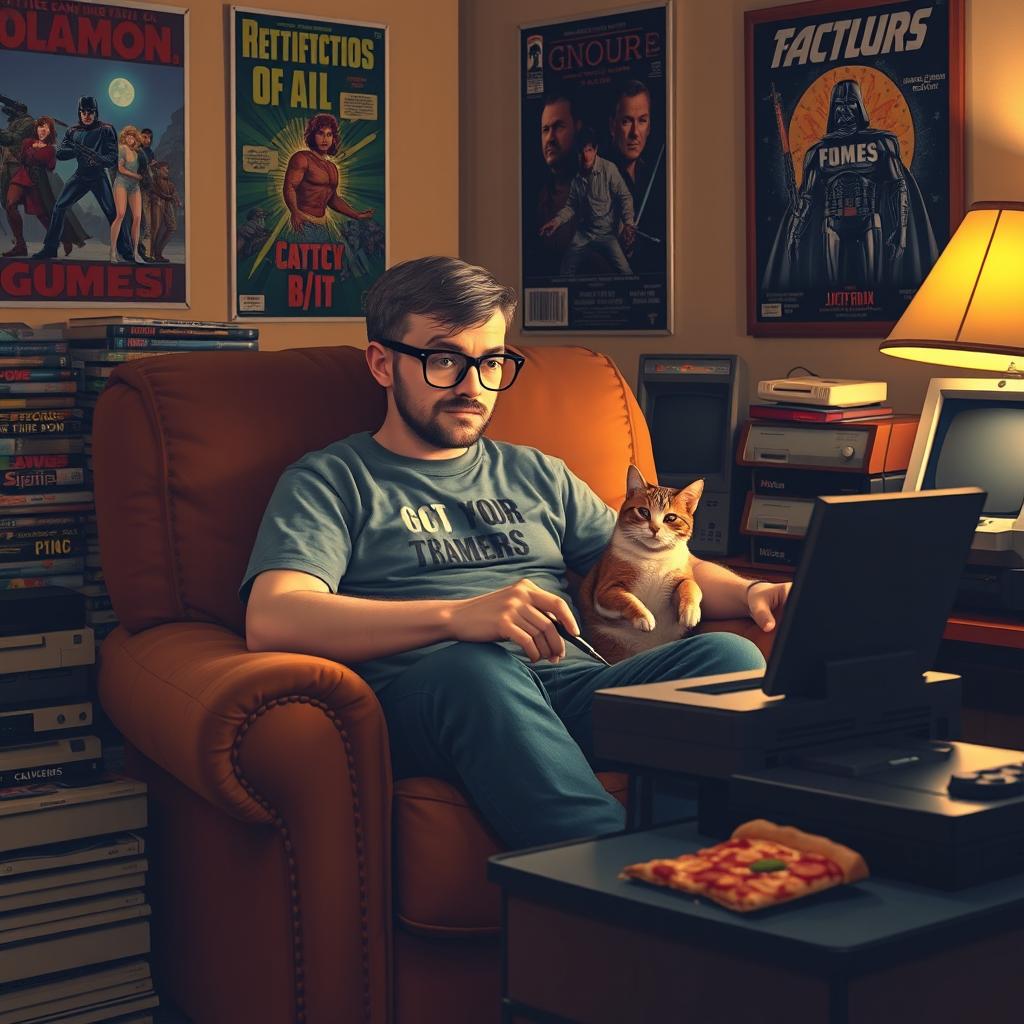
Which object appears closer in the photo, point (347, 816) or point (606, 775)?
point (347, 816)

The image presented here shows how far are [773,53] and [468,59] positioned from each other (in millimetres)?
1034

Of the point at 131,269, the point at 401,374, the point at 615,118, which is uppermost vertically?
the point at 615,118

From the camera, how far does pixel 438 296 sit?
8.04 ft

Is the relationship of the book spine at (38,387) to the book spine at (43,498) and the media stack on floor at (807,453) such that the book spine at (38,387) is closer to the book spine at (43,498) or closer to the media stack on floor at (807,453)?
the book spine at (43,498)

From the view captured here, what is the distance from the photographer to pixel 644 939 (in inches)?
51.1

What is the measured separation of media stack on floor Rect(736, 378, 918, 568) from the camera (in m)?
2.98

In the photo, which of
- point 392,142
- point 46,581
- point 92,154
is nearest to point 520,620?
point 46,581

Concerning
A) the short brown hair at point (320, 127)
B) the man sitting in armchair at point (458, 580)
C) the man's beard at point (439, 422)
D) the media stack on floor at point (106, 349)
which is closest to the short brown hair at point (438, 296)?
the man sitting in armchair at point (458, 580)

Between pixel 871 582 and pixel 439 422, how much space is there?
1135mm

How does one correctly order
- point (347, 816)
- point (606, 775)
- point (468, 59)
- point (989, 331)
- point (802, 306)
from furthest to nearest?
point (468, 59) → point (802, 306) → point (989, 331) → point (606, 775) → point (347, 816)

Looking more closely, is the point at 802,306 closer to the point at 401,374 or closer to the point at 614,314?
the point at 614,314

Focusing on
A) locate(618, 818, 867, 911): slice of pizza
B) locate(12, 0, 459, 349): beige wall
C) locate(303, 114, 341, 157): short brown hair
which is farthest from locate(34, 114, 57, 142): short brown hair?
locate(618, 818, 867, 911): slice of pizza

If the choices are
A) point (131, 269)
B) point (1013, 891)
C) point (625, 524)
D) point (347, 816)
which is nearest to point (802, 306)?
point (625, 524)

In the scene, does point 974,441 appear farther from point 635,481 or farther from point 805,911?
point 805,911
